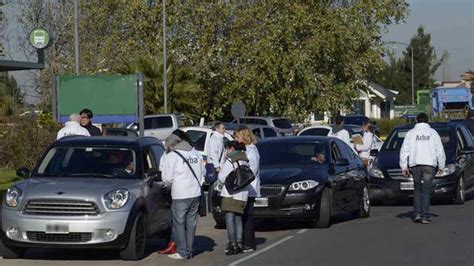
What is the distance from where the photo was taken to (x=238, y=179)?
42.4ft

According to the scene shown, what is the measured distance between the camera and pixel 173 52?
157ft

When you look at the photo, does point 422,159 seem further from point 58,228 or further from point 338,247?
point 58,228

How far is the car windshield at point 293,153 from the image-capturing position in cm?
1680

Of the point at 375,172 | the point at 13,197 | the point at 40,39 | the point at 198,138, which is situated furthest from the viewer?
the point at 198,138

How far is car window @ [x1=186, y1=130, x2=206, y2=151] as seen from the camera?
26062 mm

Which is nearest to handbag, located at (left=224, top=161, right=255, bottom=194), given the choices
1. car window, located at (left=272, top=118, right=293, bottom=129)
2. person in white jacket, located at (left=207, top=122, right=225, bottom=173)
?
person in white jacket, located at (left=207, top=122, right=225, bottom=173)

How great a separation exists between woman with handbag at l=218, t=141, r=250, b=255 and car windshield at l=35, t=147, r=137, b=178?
126 centimetres

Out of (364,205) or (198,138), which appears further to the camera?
(198,138)

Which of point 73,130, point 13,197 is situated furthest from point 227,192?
point 73,130

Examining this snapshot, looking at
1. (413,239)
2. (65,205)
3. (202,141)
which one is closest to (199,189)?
(65,205)

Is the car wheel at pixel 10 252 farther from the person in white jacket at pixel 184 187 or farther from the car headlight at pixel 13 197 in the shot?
the person in white jacket at pixel 184 187

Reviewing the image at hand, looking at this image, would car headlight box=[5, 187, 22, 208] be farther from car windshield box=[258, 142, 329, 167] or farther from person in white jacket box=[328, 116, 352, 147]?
person in white jacket box=[328, 116, 352, 147]

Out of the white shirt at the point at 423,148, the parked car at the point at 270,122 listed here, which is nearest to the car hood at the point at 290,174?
the white shirt at the point at 423,148

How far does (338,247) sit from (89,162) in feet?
12.0
